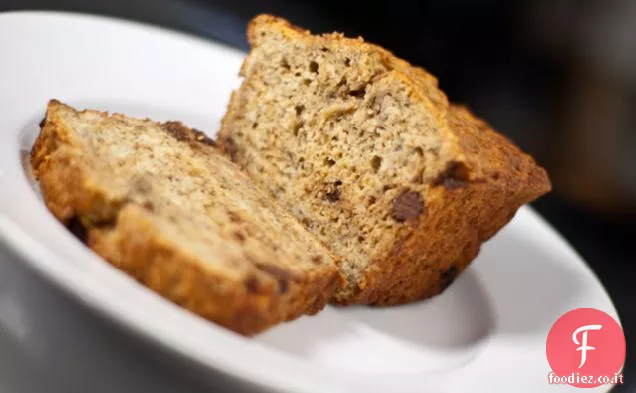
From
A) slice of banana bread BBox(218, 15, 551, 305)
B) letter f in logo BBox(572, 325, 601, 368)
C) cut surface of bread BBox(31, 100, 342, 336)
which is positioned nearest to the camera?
cut surface of bread BBox(31, 100, 342, 336)

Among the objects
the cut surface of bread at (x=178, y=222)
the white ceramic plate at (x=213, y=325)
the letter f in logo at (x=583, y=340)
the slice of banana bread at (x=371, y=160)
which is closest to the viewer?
the white ceramic plate at (x=213, y=325)

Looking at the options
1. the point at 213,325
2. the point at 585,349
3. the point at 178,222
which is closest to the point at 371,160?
the point at 178,222

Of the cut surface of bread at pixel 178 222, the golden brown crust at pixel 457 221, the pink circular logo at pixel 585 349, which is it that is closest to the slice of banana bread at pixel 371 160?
the golden brown crust at pixel 457 221

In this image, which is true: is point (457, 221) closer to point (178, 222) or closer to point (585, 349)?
point (585, 349)

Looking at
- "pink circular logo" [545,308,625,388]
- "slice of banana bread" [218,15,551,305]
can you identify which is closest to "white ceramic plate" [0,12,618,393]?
"pink circular logo" [545,308,625,388]

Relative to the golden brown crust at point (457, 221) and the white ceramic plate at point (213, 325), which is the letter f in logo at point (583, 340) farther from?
the golden brown crust at point (457, 221)

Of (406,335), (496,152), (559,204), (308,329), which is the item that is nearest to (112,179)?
(308,329)

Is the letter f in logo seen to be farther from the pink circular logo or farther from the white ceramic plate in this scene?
the white ceramic plate
